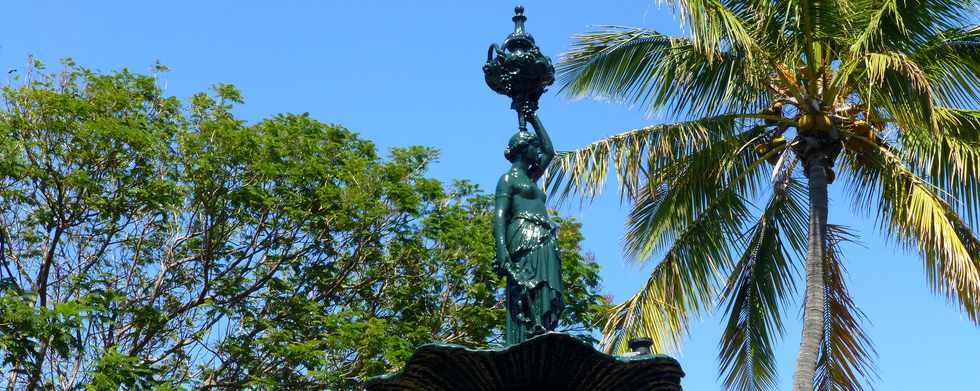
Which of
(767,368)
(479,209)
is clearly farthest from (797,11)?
(479,209)

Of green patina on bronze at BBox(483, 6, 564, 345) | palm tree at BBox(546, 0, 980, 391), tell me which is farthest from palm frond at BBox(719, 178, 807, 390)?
green patina on bronze at BBox(483, 6, 564, 345)

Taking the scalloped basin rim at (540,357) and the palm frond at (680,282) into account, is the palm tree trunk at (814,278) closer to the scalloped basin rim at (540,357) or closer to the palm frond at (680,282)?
the palm frond at (680,282)

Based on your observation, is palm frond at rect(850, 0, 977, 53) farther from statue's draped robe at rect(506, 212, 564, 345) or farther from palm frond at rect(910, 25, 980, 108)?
statue's draped robe at rect(506, 212, 564, 345)

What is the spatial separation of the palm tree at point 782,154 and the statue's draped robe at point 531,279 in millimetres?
5713

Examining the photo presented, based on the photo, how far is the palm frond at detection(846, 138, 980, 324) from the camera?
40.0ft

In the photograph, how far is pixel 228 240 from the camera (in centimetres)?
1745

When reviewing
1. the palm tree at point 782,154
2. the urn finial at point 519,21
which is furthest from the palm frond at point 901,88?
the urn finial at point 519,21

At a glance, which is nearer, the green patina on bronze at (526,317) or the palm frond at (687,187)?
the green patina on bronze at (526,317)

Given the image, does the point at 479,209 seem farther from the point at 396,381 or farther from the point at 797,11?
the point at 396,381

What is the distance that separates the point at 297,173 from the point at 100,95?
2783 mm

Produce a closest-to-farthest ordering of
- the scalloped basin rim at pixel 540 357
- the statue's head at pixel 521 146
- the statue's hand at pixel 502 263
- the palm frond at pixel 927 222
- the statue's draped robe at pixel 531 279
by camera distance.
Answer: the scalloped basin rim at pixel 540 357, the statue's draped robe at pixel 531 279, the statue's hand at pixel 502 263, the statue's head at pixel 521 146, the palm frond at pixel 927 222

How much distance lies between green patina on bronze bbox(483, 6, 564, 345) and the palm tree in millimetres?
5208

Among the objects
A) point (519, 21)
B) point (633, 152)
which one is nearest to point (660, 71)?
point (633, 152)

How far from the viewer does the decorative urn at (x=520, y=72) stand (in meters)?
7.95
